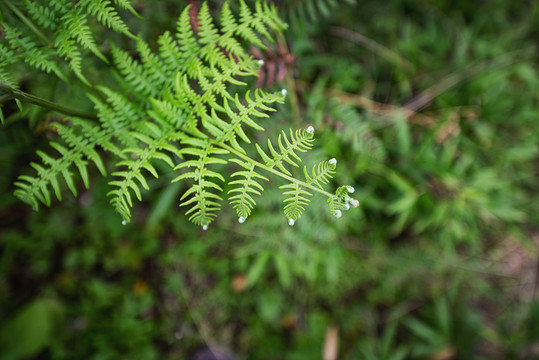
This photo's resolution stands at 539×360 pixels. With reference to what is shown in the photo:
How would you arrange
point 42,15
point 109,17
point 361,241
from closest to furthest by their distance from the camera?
point 109,17
point 42,15
point 361,241

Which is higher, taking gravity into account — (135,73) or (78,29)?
(78,29)

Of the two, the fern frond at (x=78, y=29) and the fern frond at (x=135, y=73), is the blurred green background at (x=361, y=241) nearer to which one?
the fern frond at (x=135, y=73)

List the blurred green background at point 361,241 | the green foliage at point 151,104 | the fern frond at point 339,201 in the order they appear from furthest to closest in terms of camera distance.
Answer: the blurred green background at point 361,241, the green foliage at point 151,104, the fern frond at point 339,201

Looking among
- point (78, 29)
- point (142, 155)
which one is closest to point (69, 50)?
point (78, 29)

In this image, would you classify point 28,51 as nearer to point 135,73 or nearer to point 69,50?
point 69,50

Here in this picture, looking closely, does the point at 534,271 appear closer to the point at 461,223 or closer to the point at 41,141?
the point at 461,223

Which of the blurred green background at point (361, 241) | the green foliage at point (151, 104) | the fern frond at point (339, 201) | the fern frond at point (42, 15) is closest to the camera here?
the fern frond at point (339, 201)

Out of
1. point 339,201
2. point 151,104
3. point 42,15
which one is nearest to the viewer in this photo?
point 339,201

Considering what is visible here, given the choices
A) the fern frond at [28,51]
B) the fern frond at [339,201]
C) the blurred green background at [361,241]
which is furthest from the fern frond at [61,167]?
the blurred green background at [361,241]

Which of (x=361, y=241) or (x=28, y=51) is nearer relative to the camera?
(x=28, y=51)

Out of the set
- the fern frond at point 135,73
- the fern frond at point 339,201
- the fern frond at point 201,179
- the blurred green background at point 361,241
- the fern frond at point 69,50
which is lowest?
the blurred green background at point 361,241
